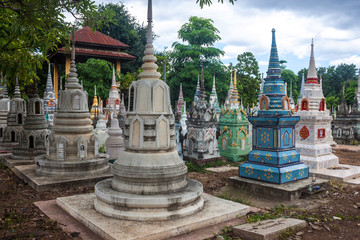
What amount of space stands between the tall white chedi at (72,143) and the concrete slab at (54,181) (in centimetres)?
23

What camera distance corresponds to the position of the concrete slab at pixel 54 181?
796 cm

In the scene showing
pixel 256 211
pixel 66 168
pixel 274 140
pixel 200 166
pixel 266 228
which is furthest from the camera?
pixel 200 166

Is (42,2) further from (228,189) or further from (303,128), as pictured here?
(303,128)

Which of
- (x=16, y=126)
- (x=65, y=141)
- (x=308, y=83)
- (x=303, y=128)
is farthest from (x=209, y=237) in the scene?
(x=16, y=126)

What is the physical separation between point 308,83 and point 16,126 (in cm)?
1205

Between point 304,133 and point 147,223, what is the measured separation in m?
8.36

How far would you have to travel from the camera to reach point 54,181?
26.9 ft

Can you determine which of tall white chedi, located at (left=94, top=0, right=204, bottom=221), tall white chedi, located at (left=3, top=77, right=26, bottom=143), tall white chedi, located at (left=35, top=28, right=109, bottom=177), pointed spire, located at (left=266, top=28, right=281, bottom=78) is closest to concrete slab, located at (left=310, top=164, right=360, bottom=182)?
pointed spire, located at (left=266, top=28, right=281, bottom=78)

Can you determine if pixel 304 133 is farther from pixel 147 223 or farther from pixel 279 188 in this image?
pixel 147 223

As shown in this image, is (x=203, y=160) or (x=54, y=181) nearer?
(x=54, y=181)

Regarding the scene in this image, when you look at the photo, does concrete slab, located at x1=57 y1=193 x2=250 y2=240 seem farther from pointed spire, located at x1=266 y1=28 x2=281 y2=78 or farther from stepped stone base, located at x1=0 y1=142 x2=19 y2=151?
stepped stone base, located at x1=0 y1=142 x2=19 y2=151

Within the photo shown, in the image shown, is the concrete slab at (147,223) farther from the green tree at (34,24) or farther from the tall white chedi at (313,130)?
the tall white chedi at (313,130)

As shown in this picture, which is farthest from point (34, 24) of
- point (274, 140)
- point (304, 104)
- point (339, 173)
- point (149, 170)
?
point (304, 104)

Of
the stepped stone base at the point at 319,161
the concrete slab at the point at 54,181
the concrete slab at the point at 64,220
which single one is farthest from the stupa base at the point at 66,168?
the stepped stone base at the point at 319,161
